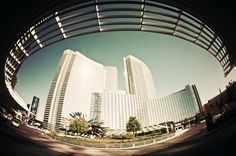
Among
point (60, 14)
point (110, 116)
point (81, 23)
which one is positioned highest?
point (110, 116)

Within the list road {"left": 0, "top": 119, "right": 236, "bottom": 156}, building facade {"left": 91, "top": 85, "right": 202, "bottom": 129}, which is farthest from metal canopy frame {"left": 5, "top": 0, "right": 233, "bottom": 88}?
building facade {"left": 91, "top": 85, "right": 202, "bottom": 129}

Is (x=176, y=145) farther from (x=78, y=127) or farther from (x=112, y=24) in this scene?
(x=78, y=127)

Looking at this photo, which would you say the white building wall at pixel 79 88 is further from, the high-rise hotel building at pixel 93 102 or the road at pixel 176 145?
the road at pixel 176 145

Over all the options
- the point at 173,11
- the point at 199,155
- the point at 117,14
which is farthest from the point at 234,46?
the point at 199,155

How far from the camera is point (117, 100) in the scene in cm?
18375

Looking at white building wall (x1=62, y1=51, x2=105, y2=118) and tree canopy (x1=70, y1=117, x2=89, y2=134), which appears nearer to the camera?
tree canopy (x1=70, y1=117, x2=89, y2=134)

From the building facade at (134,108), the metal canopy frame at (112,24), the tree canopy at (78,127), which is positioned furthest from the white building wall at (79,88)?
the metal canopy frame at (112,24)

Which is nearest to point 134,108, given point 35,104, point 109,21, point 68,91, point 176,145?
point 68,91

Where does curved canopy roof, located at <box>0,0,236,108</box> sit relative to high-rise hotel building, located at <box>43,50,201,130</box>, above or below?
below

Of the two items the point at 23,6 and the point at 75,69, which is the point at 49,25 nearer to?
the point at 23,6

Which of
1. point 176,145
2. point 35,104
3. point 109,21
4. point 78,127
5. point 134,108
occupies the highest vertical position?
point 35,104

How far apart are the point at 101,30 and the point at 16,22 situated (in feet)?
32.5

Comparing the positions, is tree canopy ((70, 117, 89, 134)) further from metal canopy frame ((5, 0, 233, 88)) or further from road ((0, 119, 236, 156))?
road ((0, 119, 236, 156))

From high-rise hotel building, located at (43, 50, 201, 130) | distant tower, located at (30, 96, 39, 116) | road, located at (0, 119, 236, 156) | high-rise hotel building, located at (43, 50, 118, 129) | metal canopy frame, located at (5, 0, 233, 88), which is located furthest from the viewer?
distant tower, located at (30, 96, 39, 116)
